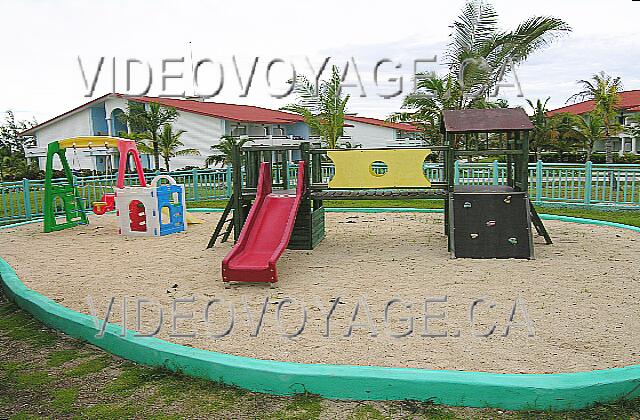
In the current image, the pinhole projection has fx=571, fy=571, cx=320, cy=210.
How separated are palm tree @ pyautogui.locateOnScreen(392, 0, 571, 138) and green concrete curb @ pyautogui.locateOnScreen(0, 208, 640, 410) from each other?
1413cm

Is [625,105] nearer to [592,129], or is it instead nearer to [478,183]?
[592,129]

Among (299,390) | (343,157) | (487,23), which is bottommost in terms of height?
(299,390)

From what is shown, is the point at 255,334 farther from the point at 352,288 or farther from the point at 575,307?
the point at 575,307

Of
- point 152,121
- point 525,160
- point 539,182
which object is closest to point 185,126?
point 152,121

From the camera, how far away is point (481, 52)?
16562 mm

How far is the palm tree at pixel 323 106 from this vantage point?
62.9 feet

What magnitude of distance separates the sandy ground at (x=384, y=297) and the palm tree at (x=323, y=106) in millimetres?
11046

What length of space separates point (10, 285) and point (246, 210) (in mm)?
3219

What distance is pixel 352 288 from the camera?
577 cm

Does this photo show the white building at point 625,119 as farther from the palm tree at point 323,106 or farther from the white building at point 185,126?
the palm tree at point 323,106

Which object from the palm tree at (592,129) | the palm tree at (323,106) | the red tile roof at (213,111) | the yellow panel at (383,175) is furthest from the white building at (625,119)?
the yellow panel at (383,175)

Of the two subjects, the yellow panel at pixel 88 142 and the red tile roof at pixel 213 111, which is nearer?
the yellow panel at pixel 88 142

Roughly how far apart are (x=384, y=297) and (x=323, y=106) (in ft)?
48.9

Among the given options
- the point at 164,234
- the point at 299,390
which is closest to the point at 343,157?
the point at 164,234
